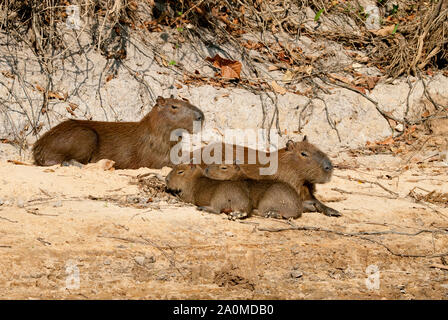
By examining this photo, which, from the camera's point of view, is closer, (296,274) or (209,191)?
(296,274)

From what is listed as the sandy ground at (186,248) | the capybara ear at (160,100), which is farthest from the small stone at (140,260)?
the capybara ear at (160,100)

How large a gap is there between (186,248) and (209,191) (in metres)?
1.06

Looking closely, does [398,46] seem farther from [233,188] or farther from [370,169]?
[233,188]

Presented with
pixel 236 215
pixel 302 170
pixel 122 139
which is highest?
pixel 122 139

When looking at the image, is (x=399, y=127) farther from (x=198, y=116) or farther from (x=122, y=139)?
(x=122, y=139)

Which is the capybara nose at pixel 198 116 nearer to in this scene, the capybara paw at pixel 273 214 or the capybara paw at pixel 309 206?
the capybara paw at pixel 309 206

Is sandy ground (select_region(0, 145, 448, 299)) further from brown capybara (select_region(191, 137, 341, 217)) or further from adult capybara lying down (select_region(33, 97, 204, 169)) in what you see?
adult capybara lying down (select_region(33, 97, 204, 169))

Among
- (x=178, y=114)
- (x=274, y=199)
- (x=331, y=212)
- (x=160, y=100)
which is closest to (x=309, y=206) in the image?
(x=331, y=212)

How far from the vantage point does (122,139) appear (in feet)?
22.1

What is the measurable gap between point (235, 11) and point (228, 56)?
993 millimetres

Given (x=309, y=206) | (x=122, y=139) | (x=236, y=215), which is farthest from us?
(x=122, y=139)

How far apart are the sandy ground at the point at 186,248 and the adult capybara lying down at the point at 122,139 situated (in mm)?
664
